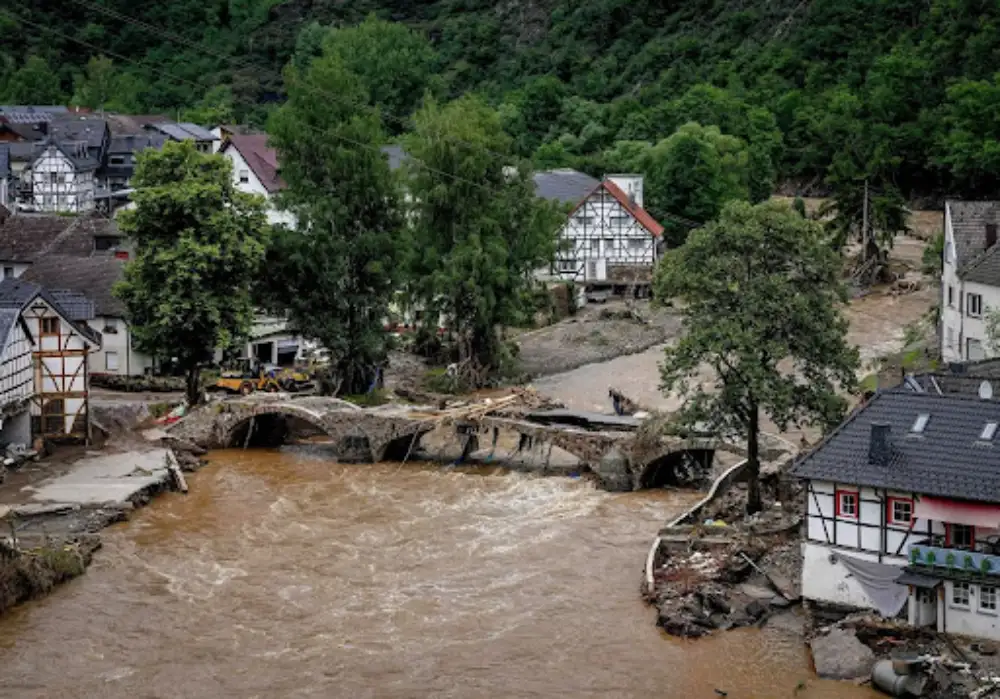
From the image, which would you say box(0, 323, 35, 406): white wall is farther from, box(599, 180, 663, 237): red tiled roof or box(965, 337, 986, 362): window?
box(599, 180, 663, 237): red tiled roof

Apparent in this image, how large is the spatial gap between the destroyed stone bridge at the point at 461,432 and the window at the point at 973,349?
12.7 metres

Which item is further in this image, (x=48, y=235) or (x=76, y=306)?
(x=48, y=235)

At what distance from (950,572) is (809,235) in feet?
49.7

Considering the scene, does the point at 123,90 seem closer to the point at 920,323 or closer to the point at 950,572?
the point at 920,323

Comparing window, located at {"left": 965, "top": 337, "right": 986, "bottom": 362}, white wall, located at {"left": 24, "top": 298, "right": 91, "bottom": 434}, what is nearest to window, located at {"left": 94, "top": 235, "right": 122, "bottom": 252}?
white wall, located at {"left": 24, "top": 298, "right": 91, "bottom": 434}

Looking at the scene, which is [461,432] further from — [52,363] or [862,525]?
[862,525]

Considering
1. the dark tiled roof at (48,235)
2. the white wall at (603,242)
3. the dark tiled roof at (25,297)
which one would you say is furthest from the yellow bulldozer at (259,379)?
the white wall at (603,242)

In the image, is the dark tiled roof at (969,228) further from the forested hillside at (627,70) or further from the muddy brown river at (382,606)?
the forested hillside at (627,70)

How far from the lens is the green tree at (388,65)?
158875mm

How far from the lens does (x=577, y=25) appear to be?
177750 mm

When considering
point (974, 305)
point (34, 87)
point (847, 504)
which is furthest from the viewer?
point (34, 87)

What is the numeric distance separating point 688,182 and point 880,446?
7045cm

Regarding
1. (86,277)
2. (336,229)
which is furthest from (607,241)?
(86,277)

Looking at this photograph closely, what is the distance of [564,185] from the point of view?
358 feet
